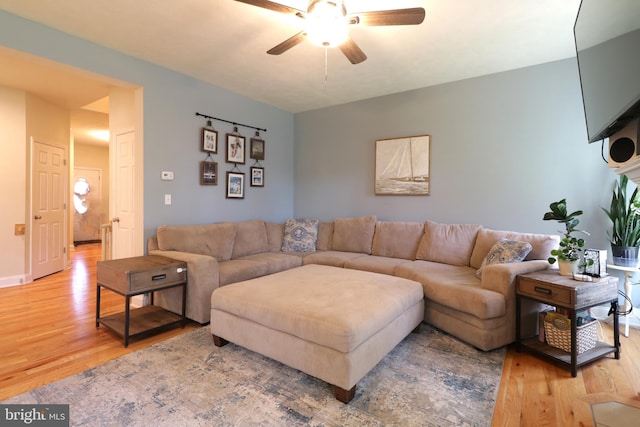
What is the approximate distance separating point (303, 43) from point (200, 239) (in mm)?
2197

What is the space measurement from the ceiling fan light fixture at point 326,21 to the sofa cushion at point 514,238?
2.34m

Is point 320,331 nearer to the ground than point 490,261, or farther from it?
nearer to the ground

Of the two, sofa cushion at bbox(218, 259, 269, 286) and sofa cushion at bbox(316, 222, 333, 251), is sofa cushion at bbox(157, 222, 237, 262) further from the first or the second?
sofa cushion at bbox(316, 222, 333, 251)

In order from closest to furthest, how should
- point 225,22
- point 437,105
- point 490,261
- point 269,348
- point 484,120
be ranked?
1. point 269,348
2. point 225,22
3. point 490,261
4. point 484,120
5. point 437,105

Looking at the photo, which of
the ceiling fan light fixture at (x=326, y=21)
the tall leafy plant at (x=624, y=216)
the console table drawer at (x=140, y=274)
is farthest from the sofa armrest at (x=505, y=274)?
the console table drawer at (x=140, y=274)

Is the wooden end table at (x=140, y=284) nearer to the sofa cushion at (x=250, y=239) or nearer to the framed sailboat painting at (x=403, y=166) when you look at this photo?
the sofa cushion at (x=250, y=239)

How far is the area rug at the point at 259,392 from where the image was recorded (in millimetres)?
1610

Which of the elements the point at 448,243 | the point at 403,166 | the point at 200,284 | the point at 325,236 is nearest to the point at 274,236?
the point at 325,236

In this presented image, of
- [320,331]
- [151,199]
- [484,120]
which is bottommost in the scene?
[320,331]

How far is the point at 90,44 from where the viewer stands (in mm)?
2824

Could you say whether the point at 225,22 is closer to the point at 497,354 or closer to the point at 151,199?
the point at 151,199

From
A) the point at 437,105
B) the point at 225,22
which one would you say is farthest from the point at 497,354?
the point at 225,22

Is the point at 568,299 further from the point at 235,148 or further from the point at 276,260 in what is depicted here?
the point at 235,148

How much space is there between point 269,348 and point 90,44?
3094 mm
